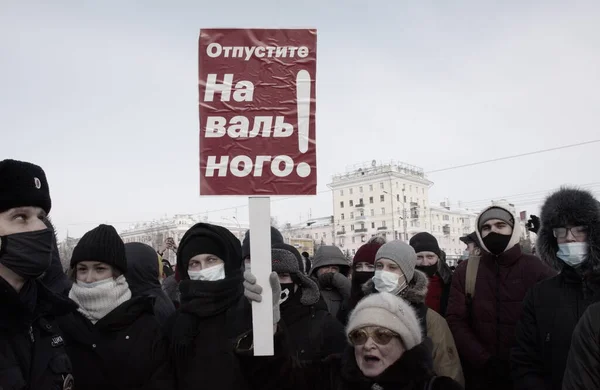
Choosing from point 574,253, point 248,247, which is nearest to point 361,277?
point 248,247

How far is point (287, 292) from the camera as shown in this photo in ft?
11.9

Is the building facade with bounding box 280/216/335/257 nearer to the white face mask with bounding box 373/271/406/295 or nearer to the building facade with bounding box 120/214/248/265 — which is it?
the building facade with bounding box 120/214/248/265

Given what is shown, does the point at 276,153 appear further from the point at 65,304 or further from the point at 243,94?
the point at 65,304

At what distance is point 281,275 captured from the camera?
11.9ft

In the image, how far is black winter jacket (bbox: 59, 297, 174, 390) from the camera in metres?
2.81

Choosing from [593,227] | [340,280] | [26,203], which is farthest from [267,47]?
[340,280]

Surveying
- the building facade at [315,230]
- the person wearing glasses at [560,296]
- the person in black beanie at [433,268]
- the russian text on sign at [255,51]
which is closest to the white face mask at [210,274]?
the russian text on sign at [255,51]

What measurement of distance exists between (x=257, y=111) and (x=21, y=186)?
1.26 metres

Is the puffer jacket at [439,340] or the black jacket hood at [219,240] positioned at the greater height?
the black jacket hood at [219,240]

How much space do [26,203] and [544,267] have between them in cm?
364

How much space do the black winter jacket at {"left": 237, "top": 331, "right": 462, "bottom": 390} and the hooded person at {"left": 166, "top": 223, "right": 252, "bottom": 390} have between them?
273 mm

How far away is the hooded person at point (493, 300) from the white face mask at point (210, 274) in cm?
196

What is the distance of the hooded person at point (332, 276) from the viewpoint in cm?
541

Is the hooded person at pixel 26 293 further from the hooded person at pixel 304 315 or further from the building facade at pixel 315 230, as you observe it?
the building facade at pixel 315 230
